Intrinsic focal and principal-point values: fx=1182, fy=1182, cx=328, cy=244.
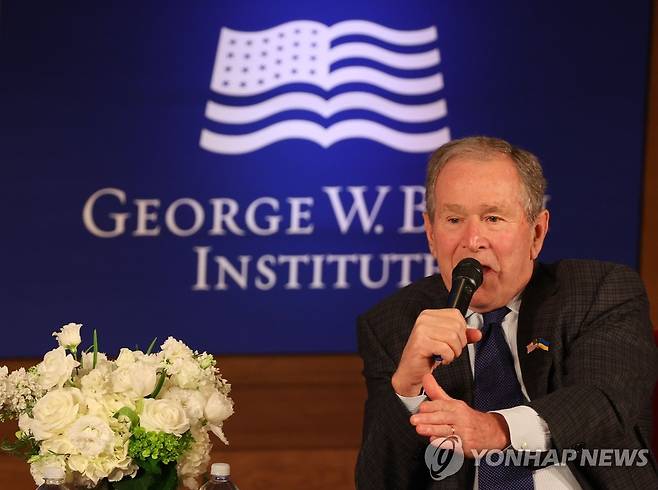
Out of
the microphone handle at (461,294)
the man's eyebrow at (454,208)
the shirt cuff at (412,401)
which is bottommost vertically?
the shirt cuff at (412,401)

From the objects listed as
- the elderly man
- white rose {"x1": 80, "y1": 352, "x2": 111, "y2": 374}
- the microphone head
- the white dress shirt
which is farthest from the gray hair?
white rose {"x1": 80, "y1": 352, "x2": 111, "y2": 374}

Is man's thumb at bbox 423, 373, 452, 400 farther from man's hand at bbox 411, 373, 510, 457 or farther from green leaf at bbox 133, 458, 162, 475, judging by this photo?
green leaf at bbox 133, 458, 162, 475

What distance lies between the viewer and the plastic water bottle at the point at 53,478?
6.23 feet

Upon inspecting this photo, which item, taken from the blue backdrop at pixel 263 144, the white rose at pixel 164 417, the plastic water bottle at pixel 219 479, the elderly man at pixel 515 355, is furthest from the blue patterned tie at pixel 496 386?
the blue backdrop at pixel 263 144

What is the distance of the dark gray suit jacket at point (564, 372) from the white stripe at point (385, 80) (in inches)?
66.1

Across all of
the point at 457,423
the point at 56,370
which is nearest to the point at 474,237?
the point at 457,423

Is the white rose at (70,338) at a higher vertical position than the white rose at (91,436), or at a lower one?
higher

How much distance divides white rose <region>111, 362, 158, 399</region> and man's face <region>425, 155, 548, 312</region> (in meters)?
0.65

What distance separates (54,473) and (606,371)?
1.02 m

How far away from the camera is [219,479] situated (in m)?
2.01

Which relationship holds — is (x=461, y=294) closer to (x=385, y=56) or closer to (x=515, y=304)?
(x=515, y=304)

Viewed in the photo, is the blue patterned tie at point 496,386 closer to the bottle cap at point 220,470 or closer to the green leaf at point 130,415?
the bottle cap at point 220,470

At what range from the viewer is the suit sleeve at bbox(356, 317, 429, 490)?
222 centimetres

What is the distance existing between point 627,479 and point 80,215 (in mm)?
2279
